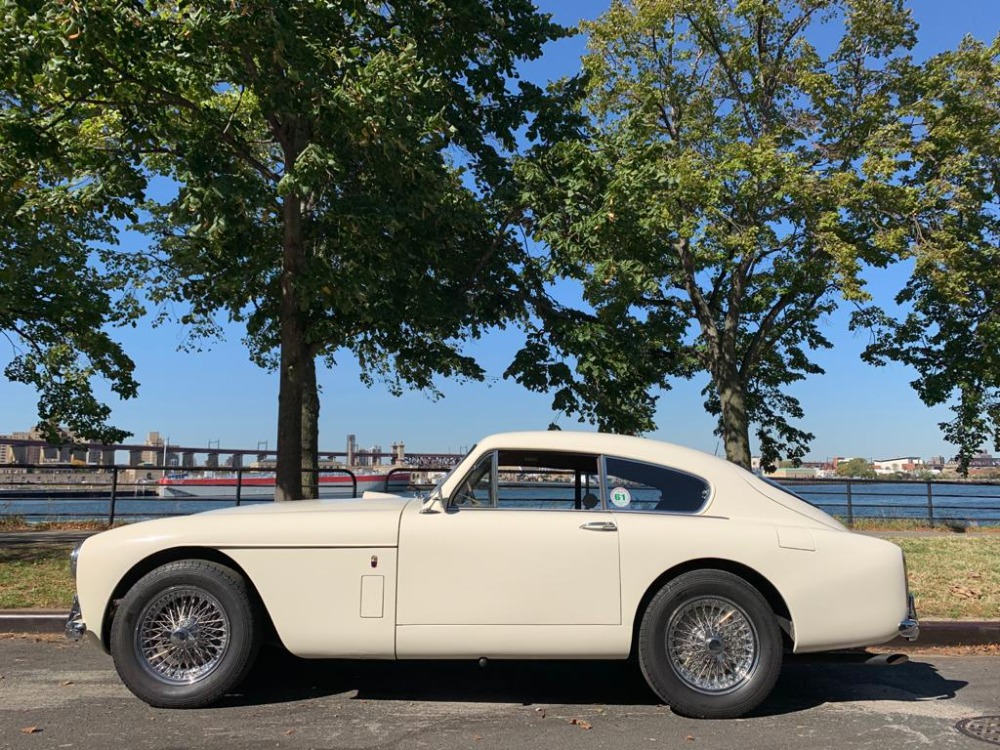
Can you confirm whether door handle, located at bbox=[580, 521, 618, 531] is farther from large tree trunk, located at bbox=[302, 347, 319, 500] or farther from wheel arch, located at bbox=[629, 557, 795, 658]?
large tree trunk, located at bbox=[302, 347, 319, 500]

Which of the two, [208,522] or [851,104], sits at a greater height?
[851,104]

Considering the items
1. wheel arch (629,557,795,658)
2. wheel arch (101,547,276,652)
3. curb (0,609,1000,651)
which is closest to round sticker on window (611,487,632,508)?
wheel arch (629,557,795,658)

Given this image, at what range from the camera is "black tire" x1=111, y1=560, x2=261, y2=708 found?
418 centimetres

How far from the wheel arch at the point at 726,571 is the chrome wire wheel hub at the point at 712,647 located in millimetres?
174

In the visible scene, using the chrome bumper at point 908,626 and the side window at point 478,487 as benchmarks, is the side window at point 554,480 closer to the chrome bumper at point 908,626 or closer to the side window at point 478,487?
the side window at point 478,487

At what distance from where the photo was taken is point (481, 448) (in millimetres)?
4590

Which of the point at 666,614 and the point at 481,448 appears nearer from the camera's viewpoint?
the point at 666,614

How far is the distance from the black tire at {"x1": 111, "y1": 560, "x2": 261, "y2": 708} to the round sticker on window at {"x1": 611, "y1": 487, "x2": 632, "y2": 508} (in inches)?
83.8

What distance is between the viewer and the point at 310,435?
43.7 ft

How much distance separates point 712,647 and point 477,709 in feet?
4.46

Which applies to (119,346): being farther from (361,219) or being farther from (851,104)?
(851,104)

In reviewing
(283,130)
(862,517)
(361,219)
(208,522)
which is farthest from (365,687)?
(862,517)

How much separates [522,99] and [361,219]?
396cm

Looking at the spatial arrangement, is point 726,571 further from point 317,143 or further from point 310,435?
point 310,435
